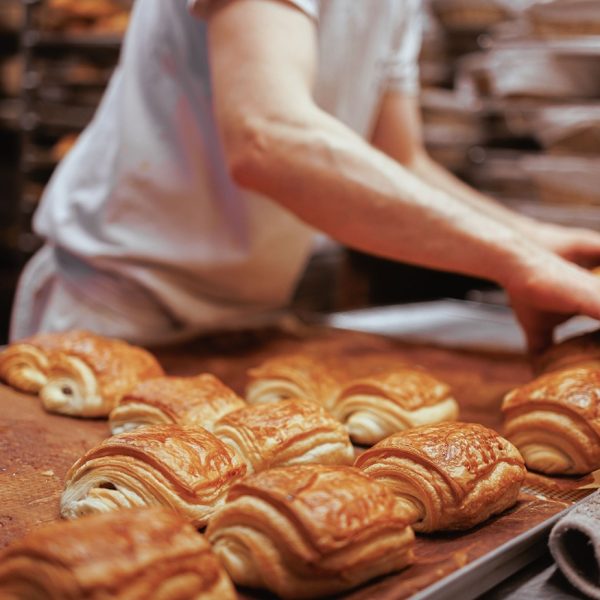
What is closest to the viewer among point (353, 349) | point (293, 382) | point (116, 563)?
point (116, 563)

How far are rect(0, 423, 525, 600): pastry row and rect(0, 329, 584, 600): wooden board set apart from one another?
4 cm

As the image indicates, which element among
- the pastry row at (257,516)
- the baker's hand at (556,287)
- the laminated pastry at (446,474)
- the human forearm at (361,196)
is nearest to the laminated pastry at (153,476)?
the pastry row at (257,516)

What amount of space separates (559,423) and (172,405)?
2.77 feet

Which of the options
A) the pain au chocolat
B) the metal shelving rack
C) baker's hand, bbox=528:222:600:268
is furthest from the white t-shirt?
the metal shelving rack

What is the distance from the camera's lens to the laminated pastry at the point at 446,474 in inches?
60.2

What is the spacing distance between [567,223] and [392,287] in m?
1.30

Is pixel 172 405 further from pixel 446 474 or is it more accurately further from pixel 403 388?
pixel 446 474

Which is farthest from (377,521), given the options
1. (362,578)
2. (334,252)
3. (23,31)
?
(23,31)

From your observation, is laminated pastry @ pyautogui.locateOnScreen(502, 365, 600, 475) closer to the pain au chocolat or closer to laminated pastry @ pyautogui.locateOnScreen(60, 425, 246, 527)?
the pain au chocolat

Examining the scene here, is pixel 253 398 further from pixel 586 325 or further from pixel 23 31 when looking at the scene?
pixel 23 31

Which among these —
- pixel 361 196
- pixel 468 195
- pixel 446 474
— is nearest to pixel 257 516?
pixel 446 474

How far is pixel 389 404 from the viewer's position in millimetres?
2086

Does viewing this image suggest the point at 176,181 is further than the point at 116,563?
Yes

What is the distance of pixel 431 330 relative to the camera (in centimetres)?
354
